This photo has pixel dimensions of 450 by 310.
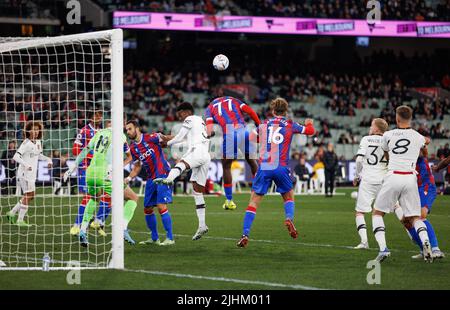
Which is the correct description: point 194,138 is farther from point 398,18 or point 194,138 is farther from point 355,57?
point 355,57

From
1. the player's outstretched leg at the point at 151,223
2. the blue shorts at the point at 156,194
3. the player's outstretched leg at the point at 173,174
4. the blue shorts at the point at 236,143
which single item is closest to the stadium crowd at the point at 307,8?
the blue shorts at the point at 236,143

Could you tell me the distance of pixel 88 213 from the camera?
571 inches

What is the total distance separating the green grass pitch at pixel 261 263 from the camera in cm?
1030

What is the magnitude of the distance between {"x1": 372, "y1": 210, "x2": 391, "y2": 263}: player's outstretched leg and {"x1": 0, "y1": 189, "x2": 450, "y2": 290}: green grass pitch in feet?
0.55

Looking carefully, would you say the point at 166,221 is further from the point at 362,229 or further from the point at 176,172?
the point at 362,229

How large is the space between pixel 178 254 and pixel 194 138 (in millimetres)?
2404

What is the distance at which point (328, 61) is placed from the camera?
53.6 meters

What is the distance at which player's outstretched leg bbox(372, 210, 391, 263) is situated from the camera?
12.1 m

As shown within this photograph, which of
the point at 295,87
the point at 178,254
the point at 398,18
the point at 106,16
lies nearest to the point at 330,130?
the point at 295,87

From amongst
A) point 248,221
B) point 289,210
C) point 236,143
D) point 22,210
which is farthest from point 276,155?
point 22,210

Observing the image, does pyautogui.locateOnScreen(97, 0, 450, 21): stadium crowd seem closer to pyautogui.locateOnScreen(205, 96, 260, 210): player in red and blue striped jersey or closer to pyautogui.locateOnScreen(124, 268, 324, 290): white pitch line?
pyautogui.locateOnScreen(205, 96, 260, 210): player in red and blue striped jersey

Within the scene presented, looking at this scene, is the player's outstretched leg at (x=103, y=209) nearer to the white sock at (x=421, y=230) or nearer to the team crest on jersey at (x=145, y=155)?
the team crest on jersey at (x=145, y=155)

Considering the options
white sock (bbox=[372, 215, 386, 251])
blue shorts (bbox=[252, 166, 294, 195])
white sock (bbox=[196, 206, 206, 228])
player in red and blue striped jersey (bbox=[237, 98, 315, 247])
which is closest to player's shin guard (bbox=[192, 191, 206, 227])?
white sock (bbox=[196, 206, 206, 228])

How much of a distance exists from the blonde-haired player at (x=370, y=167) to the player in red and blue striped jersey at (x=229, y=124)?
265 centimetres
